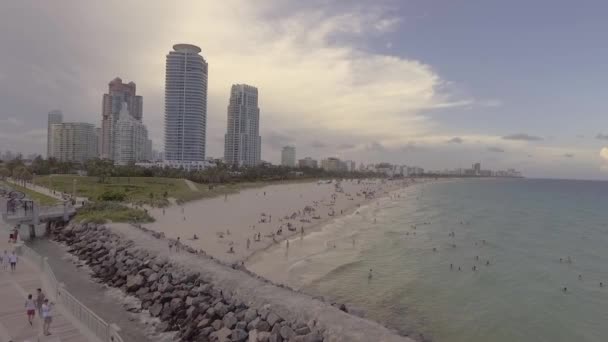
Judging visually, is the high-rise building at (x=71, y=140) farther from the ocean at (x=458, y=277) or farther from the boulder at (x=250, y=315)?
the boulder at (x=250, y=315)

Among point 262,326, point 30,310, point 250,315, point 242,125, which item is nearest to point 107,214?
point 30,310

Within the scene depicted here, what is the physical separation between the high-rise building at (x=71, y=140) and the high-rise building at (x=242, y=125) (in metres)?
62.7

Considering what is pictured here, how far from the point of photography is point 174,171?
10450 cm

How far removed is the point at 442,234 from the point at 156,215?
3302 centimetres

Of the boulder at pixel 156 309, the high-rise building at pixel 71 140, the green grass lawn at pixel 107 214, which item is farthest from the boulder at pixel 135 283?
the high-rise building at pixel 71 140

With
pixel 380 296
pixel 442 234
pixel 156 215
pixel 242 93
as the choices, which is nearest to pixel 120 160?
pixel 242 93

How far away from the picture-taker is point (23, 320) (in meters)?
12.4

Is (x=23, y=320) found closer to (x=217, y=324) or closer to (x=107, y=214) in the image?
(x=217, y=324)

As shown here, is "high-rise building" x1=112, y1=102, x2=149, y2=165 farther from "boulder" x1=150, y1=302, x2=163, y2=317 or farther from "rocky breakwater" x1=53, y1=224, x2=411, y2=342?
"boulder" x1=150, y1=302, x2=163, y2=317

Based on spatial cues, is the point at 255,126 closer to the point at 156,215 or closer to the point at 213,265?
the point at 156,215

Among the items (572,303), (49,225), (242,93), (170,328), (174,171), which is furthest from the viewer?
(242,93)

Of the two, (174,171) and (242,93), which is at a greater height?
(242,93)

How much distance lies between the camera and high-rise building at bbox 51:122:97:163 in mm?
170375

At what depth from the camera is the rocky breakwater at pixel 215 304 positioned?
41.1 ft
